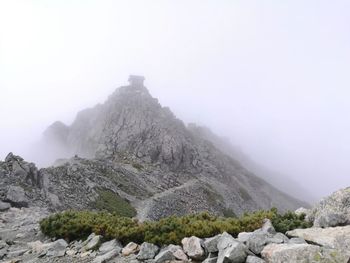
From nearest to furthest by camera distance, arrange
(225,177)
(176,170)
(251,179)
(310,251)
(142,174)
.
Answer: (310,251)
(142,174)
(176,170)
(225,177)
(251,179)

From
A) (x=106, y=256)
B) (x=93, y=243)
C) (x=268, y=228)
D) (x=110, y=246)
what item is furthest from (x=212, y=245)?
(x=93, y=243)

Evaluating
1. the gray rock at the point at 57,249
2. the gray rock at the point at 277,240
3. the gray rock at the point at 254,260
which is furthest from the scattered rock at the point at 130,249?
the gray rock at the point at 277,240

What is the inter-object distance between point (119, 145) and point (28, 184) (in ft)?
227

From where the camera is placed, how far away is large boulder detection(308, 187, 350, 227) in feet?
47.8

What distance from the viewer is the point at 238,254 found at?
40.9 feet

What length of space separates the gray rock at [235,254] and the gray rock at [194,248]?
52.9 inches

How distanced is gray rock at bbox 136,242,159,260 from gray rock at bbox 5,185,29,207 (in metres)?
27.7

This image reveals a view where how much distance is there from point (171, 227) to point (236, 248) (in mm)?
4553

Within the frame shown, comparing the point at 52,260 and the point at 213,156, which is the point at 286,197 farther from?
the point at 52,260

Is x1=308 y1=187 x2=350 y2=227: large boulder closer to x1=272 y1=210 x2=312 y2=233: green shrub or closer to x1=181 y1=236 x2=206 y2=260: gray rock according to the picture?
x1=272 y1=210 x2=312 y2=233: green shrub

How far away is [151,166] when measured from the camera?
343 ft

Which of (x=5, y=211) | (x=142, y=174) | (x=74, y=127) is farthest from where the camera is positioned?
(x=74, y=127)

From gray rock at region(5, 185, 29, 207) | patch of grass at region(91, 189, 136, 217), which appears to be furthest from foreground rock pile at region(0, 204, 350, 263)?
patch of grass at region(91, 189, 136, 217)

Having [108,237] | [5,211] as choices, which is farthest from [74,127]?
[108,237]
